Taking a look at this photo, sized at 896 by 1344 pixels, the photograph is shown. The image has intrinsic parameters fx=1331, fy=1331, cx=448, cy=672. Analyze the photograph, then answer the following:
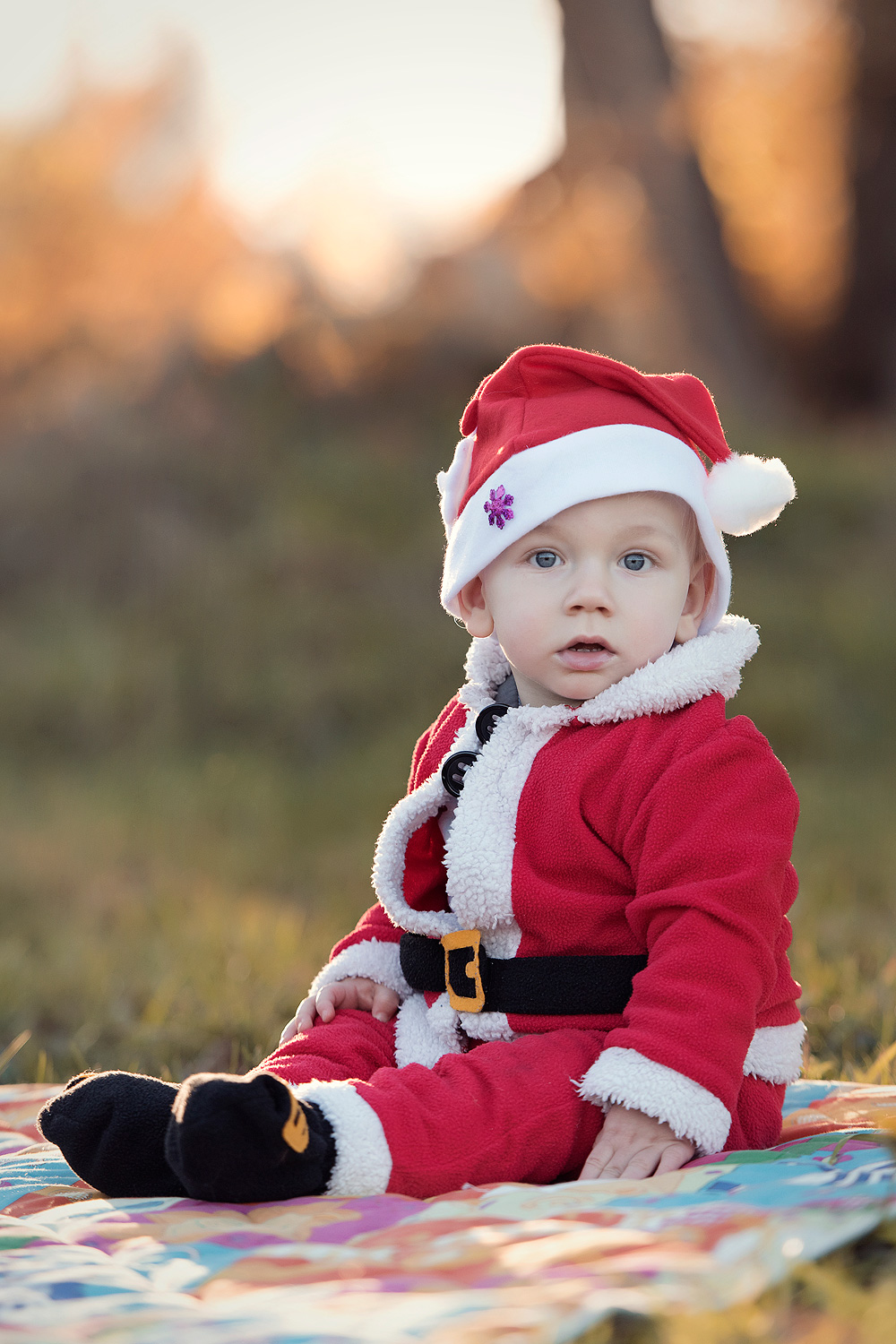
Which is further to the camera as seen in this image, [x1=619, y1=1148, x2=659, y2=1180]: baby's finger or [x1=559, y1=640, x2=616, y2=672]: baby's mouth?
[x1=559, y1=640, x2=616, y2=672]: baby's mouth

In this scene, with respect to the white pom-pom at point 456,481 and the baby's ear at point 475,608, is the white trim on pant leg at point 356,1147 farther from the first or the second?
the white pom-pom at point 456,481

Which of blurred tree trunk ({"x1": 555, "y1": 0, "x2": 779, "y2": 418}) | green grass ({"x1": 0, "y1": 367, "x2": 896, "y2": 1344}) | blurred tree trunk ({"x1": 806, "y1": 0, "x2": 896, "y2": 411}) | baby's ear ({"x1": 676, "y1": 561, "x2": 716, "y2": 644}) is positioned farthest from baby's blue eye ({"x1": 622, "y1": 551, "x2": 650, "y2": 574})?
blurred tree trunk ({"x1": 806, "y1": 0, "x2": 896, "y2": 411})

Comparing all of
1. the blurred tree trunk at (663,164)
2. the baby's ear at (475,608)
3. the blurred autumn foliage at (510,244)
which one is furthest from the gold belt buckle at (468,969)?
the blurred tree trunk at (663,164)

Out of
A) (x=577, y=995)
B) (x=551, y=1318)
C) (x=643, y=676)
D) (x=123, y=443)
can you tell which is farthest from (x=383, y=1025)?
(x=123, y=443)

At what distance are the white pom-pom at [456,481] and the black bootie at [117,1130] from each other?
2.67ft

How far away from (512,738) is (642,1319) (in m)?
0.80

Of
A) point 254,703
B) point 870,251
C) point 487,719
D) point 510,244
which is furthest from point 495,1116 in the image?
point 870,251

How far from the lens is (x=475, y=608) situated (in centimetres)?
176

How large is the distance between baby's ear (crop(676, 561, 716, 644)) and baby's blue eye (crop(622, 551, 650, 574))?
11 cm

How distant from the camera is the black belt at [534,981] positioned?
60.8 inches

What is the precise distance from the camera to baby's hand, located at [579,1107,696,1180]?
1395 mm

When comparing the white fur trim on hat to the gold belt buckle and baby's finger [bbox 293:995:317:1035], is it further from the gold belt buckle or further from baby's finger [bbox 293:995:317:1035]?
baby's finger [bbox 293:995:317:1035]

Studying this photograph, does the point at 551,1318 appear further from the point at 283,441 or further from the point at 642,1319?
the point at 283,441

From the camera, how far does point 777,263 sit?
9.67m
